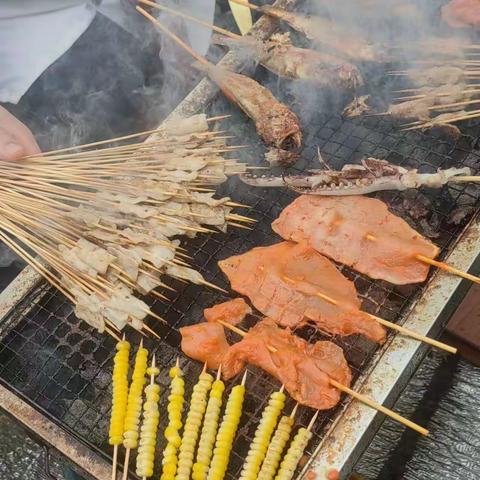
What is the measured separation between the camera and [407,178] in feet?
13.6

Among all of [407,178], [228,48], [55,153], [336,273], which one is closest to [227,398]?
[336,273]

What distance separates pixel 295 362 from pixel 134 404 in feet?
3.52

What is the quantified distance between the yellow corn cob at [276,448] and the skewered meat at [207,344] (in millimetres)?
593

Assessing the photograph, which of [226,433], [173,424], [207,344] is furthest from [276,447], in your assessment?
[207,344]

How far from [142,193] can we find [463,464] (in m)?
3.33

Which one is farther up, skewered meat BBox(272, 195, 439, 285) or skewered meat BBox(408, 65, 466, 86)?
skewered meat BBox(408, 65, 466, 86)

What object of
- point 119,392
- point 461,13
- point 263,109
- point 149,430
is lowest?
point 149,430

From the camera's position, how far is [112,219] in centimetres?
412

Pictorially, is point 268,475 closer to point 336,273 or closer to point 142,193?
point 336,273

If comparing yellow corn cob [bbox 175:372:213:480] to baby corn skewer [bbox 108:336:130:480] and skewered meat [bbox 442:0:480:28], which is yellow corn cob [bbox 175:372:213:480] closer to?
baby corn skewer [bbox 108:336:130:480]

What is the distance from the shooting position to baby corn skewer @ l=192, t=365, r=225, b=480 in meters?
3.54

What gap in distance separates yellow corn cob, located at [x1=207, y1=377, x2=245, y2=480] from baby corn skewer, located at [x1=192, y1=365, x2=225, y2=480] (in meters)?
0.04

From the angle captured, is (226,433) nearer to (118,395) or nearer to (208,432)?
(208,432)

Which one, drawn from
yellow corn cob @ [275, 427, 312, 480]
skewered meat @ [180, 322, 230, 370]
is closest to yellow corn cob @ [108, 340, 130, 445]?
skewered meat @ [180, 322, 230, 370]
